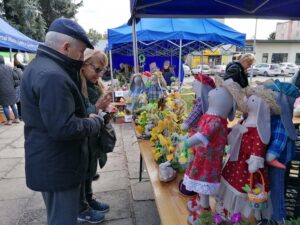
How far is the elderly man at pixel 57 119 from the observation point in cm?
135

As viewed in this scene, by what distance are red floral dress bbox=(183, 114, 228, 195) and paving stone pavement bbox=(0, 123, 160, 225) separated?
142cm

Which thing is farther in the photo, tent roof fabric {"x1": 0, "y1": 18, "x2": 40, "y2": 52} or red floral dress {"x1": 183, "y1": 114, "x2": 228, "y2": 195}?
tent roof fabric {"x1": 0, "y1": 18, "x2": 40, "y2": 52}

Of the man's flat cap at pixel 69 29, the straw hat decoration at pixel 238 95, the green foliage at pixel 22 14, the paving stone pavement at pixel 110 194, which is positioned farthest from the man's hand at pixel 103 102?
the green foliage at pixel 22 14

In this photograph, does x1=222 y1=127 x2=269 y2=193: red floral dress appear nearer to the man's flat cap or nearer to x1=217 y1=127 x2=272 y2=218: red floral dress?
x1=217 y1=127 x2=272 y2=218: red floral dress

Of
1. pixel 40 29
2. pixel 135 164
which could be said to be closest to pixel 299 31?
pixel 40 29

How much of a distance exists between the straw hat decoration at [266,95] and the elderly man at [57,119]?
0.91 m

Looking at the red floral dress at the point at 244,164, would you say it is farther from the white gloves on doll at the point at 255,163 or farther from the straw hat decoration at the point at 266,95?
the straw hat decoration at the point at 266,95

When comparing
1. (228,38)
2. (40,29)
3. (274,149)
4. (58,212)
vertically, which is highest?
(40,29)

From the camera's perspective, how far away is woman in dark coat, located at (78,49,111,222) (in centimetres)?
199

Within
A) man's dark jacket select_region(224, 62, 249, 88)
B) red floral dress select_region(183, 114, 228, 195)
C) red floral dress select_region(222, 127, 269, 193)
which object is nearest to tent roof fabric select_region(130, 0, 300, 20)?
man's dark jacket select_region(224, 62, 249, 88)

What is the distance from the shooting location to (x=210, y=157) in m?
1.33

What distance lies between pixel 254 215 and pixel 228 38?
20.1ft

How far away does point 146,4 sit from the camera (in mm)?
2707

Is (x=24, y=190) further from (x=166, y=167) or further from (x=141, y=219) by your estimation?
(x=166, y=167)
